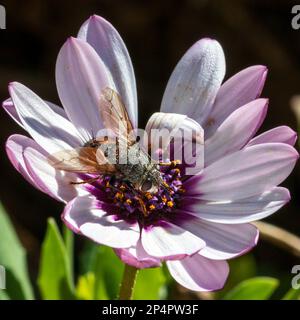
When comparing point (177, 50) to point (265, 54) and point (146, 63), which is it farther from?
point (265, 54)

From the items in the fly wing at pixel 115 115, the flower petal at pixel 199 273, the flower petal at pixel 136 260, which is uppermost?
the fly wing at pixel 115 115

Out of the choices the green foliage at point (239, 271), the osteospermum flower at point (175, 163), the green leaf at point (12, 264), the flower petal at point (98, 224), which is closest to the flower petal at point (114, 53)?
the osteospermum flower at point (175, 163)

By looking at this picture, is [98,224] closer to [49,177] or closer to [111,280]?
[49,177]

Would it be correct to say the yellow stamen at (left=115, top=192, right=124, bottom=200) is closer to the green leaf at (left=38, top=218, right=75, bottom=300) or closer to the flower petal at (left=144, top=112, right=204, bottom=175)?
the flower petal at (left=144, top=112, right=204, bottom=175)


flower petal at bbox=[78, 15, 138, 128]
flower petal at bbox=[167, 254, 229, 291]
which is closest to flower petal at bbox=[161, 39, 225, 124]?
flower petal at bbox=[78, 15, 138, 128]

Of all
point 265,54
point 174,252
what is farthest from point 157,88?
point 174,252

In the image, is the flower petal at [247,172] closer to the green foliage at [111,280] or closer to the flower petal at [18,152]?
the green foliage at [111,280]
